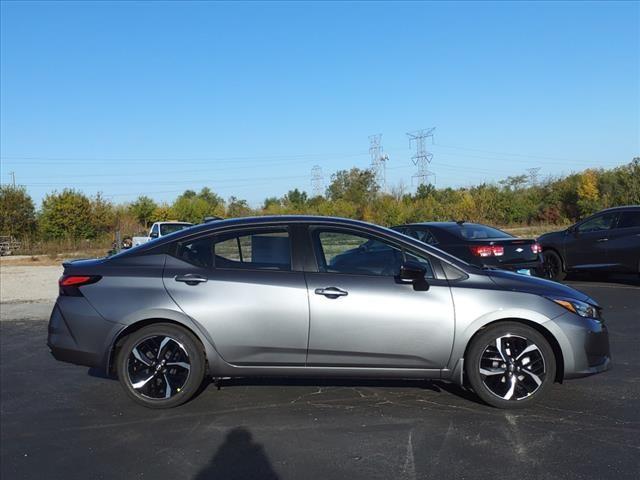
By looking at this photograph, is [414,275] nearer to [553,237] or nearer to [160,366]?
[160,366]

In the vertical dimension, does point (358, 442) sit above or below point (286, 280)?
below

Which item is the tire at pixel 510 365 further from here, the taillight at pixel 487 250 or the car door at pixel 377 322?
the taillight at pixel 487 250

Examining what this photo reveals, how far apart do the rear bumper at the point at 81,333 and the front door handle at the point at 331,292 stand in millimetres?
1696

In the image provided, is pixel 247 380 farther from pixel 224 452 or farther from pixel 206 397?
pixel 224 452

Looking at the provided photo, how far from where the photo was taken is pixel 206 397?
5.28m

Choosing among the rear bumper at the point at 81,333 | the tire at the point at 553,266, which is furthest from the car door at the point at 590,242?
the rear bumper at the point at 81,333

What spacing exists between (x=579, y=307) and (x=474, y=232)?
593 centimetres

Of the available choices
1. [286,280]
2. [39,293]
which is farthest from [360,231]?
[39,293]

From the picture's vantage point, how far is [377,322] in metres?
4.69

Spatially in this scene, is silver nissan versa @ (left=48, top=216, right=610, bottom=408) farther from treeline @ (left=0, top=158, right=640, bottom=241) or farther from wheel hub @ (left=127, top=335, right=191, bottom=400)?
treeline @ (left=0, top=158, right=640, bottom=241)

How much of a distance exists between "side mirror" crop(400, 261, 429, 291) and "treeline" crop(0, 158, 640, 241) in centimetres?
3774

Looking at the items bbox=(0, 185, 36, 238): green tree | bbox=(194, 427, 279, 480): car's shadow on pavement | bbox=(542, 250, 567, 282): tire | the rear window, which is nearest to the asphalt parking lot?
bbox=(194, 427, 279, 480): car's shadow on pavement

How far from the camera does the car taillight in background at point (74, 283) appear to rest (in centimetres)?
498

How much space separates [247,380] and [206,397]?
23.5 inches
